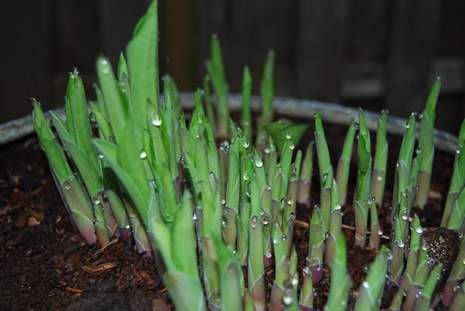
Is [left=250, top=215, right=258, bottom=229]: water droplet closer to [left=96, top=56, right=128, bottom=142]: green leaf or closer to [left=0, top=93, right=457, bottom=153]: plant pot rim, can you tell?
[left=96, top=56, right=128, bottom=142]: green leaf

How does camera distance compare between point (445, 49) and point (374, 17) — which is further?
point (445, 49)

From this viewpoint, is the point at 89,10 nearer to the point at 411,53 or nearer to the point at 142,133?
the point at 411,53

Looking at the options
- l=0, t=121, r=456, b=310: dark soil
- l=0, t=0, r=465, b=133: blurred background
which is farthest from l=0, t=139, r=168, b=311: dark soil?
l=0, t=0, r=465, b=133: blurred background

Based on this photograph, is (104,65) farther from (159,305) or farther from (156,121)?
(159,305)

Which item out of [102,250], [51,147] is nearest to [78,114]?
[51,147]

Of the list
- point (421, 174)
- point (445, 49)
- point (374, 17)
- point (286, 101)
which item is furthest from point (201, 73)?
point (421, 174)

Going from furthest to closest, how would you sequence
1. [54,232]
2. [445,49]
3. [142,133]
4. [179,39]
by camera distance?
[445,49]
[179,39]
[54,232]
[142,133]

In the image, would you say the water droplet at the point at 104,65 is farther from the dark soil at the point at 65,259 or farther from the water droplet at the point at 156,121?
the dark soil at the point at 65,259

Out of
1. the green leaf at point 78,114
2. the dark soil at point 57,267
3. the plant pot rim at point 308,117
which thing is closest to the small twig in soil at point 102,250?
the dark soil at point 57,267
